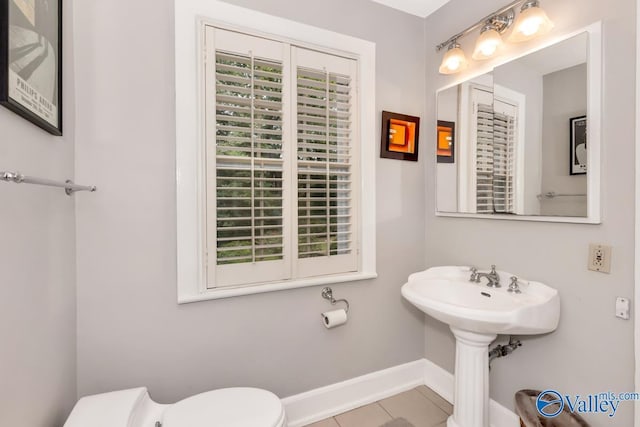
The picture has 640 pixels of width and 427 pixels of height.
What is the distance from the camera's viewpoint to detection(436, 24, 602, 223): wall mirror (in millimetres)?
1302

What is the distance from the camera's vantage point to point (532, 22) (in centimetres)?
141

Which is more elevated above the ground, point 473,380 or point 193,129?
point 193,129

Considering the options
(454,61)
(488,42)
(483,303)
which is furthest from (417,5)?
(483,303)

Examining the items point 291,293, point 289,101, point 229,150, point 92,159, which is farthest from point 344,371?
point 92,159

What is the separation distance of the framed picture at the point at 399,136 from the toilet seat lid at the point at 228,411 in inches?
59.1

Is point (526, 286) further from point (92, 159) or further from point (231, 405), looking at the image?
point (92, 159)

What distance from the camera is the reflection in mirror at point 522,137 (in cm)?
135

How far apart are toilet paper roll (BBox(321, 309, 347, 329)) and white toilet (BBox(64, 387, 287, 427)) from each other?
A: 55cm

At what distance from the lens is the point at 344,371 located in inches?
74.3

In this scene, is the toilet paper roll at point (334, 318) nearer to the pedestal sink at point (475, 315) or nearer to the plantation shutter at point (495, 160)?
the pedestal sink at point (475, 315)

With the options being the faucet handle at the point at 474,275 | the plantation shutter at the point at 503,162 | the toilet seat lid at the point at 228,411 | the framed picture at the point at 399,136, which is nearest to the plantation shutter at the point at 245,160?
the toilet seat lid at the point at 228,411

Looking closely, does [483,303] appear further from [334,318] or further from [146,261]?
[146,261]

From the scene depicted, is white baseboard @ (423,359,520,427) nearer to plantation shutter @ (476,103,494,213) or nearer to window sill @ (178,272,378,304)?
window sill @ (178,272,378,304)

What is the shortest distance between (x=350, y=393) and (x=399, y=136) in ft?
5.49
